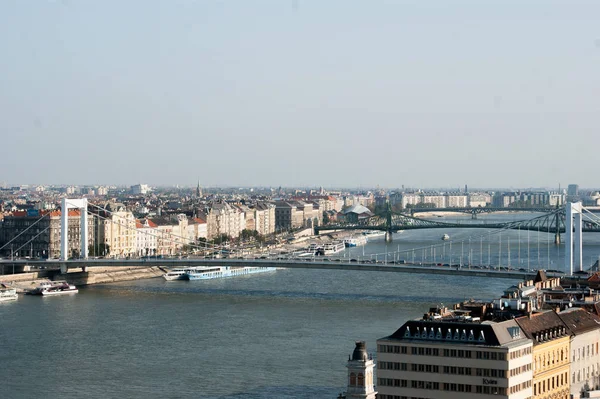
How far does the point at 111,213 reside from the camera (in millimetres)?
33281

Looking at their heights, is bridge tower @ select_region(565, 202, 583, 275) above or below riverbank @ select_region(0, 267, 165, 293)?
above

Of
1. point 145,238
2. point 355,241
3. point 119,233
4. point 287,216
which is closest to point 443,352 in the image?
point 119,233

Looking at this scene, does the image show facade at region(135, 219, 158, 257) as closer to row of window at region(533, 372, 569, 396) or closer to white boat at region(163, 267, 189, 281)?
white boat at region(163, 267, 189, 281)

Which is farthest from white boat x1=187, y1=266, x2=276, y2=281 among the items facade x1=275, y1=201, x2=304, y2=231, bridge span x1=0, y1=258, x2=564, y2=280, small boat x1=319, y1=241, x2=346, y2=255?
facade x1=275, y1=201, x2=304, y2=231

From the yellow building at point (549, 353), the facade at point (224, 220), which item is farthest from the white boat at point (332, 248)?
the yellow building at point (549, 353)

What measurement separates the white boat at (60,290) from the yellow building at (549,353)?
542 inches

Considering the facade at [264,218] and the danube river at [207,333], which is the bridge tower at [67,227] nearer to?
the danube river at [207,333]

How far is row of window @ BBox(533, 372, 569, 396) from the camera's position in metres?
12.5

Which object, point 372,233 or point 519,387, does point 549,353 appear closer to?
point 519,387

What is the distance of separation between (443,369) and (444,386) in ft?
0.52

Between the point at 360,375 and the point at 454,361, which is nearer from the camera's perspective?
the point at 360,375

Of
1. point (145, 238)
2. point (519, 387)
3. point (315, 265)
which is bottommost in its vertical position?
point (519, 387)

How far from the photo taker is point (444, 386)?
1191 cm

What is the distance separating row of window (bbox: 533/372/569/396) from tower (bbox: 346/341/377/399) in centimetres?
178
